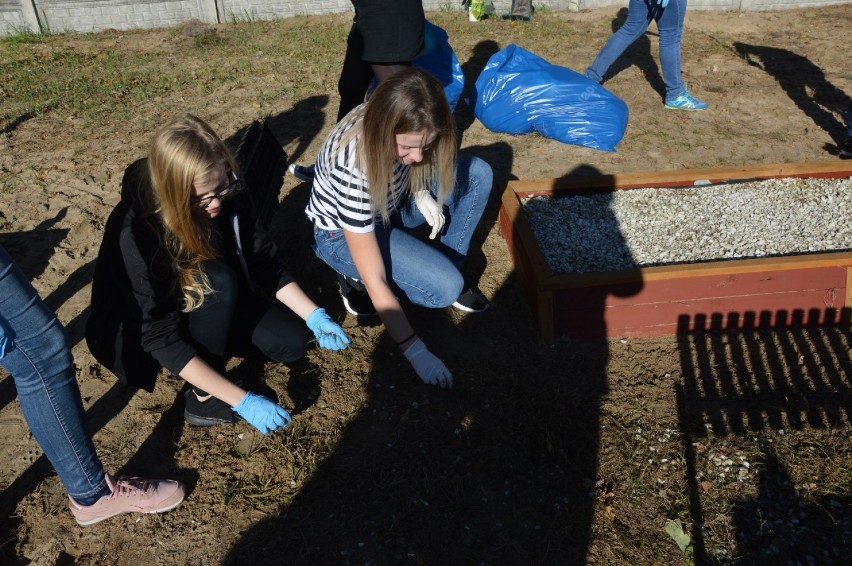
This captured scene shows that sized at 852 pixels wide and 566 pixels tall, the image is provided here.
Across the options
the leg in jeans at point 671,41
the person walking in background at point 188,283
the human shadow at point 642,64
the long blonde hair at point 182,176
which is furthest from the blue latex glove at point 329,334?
the human shadow at point 642,64

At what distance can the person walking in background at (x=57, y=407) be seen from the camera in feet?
5.93

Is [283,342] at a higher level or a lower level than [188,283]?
lower

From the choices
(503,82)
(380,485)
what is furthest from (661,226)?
(380,485)

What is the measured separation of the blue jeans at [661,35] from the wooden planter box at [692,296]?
95.0 inches

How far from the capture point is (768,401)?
278 centimetres

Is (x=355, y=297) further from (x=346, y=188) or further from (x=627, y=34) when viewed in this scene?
(x=627, y=34)

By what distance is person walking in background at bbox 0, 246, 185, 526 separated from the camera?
1.81 m

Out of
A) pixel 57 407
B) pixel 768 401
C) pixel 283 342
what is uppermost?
pixel 57 407

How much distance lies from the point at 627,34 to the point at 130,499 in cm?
435

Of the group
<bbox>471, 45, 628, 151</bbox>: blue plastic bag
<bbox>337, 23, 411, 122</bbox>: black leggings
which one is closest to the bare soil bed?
<bbox>337, 23, 411, 122</bbox>: black leggings

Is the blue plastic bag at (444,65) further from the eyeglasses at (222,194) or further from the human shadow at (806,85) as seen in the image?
the eyeglasses at (222,194)

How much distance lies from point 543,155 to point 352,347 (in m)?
2.12

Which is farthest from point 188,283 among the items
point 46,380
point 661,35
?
point 661,35

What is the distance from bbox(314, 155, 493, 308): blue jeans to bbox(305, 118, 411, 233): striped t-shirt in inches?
6.4
